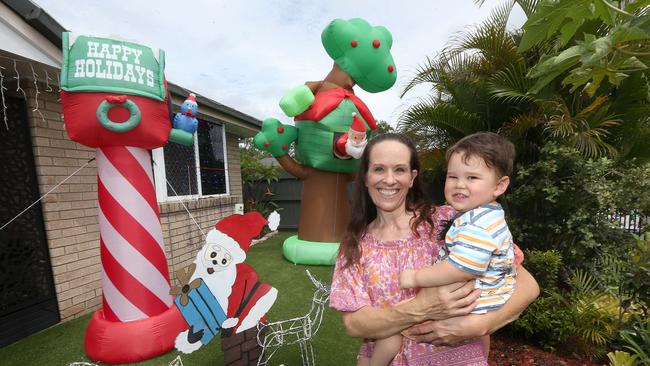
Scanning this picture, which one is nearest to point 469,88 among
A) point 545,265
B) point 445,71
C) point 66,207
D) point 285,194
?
point 445,71

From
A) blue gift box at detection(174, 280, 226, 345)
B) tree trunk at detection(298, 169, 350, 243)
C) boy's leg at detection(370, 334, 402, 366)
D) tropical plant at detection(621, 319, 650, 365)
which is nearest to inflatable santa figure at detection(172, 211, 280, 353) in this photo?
blue gift box at detection(174, 280, 226, 345)

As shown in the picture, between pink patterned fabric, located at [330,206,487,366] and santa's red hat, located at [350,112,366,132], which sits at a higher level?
santa's red hat, located at [350,112,366,132]

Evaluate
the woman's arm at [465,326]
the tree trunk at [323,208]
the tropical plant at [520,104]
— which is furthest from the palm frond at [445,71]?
the woman's arm at [465,326]

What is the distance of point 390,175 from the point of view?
139 centimetres

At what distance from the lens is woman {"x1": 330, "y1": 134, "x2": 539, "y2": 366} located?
1.21 m

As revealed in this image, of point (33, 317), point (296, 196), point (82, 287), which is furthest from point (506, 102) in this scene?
point (296, 196)

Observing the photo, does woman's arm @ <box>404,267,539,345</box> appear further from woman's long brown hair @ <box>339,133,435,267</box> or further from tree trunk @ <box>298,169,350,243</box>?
tree trunk @ <box>298,169,350,243</box>

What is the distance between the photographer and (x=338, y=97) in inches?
190

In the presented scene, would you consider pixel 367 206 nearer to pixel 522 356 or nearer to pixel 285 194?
pixel 522 356

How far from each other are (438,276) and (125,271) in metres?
2.40

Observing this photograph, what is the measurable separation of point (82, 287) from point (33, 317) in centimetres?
47

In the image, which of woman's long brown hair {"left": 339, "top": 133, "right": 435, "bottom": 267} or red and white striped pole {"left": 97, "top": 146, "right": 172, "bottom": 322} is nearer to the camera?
woman's long brown hair {"left": 339, "top": 133, "right": 435, "bottom": 267}

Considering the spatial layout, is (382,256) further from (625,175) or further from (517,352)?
(625,175)

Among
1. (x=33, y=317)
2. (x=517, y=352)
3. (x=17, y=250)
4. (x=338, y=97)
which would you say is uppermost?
(x=338, y=97)
